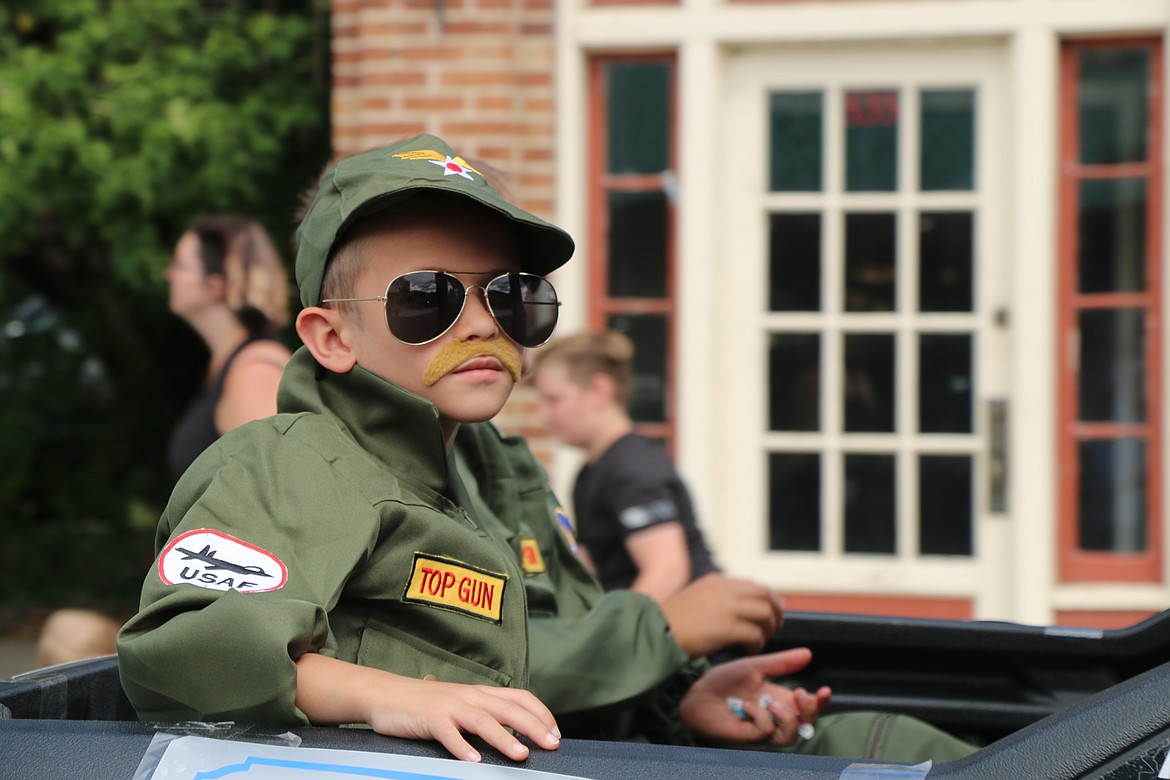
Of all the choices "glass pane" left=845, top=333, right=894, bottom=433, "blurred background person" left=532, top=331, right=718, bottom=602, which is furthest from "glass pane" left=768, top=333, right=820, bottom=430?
"blurred background person" left=532, top=331, right=718, bottom=602

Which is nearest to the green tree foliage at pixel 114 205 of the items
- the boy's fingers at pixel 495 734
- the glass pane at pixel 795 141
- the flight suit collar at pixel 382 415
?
the glass pane at pixel 795 141

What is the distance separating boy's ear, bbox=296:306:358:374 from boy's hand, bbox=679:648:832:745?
2.72ft

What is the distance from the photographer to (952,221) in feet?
17.3

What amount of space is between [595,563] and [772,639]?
4.25 feet

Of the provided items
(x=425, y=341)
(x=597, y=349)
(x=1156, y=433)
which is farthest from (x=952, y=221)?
(x=425, y=341)

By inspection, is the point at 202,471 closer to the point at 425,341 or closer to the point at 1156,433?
the point at 425,341

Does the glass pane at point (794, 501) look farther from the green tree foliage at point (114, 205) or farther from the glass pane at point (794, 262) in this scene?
the green tree foliage at point (114, 205)

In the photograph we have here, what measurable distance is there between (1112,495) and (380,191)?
13.5 ft

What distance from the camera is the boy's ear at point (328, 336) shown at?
6.02ft

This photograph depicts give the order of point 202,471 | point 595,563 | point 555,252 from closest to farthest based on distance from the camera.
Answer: point 202,471 < point 555,252 < point 595,563

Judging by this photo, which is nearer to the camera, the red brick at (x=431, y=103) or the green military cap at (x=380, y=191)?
the green military cap at (x=380, y=191)

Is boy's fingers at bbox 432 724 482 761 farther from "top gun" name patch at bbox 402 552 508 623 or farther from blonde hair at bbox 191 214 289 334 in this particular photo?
blonde hair at bbox 191 214 289 334

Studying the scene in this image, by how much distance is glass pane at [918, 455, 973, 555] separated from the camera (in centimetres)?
530

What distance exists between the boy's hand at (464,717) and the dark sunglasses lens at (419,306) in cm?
46
